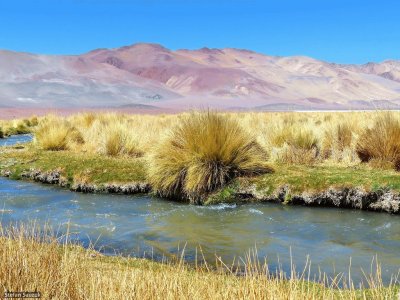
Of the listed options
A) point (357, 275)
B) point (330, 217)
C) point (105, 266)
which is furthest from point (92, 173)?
point (357, 275)

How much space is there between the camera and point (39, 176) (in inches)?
496

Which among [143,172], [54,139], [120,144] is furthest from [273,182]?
[54,139]

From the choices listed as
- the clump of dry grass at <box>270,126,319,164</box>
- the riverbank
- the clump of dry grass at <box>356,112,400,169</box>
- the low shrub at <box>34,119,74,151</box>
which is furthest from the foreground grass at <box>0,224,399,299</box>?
the low shrub at <box>34,119,74,151</box>

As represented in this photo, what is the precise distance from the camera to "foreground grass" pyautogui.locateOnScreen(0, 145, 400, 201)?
948 centimetres

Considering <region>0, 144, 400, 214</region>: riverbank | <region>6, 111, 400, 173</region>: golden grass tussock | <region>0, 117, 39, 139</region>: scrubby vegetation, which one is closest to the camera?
<region>0, 144, 400, 214</region>: riverbank

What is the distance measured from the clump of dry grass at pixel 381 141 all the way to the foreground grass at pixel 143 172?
1.43 ft

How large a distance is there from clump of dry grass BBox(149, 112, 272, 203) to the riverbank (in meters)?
0.28

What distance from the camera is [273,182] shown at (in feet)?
33.0

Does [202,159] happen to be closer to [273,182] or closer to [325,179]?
[273,182]

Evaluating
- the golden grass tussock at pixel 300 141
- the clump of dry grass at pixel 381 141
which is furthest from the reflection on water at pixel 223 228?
the clump of dry grass at pixel 381 141

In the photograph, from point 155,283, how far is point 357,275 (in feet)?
10.6

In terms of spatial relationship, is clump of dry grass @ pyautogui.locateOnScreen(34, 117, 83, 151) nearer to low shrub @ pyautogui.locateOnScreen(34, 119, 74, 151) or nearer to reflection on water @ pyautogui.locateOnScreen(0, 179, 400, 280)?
low shrub @ pyautogui.locateOnScreen(34, 119, 74, 151)

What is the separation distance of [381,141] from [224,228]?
4.83 meters

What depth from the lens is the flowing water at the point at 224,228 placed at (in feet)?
21.8
